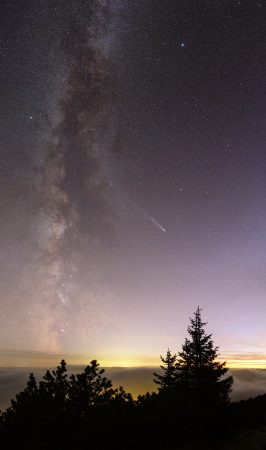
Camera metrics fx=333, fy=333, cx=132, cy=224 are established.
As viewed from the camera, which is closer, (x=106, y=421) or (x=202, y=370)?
(x=106, y=421)

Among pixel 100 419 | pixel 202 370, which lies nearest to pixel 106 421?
pixel 100 419

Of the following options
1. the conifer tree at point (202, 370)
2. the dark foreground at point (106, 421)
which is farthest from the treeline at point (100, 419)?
the conifer tree at point (202, 370)

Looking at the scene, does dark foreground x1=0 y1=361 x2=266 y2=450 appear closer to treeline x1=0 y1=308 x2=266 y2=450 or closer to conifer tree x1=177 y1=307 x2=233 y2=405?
treeline x1=0 y1=308 x2=266 y2=450

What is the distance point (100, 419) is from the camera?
7.16 m

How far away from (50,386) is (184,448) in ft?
13.8

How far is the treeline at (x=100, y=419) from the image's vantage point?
6.75 metres

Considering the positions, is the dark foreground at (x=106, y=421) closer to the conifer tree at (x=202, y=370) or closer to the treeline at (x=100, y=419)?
the treeline at (x=100, y=419)

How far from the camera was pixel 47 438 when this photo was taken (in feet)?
22.0

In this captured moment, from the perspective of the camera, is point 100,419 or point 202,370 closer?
point 100,419

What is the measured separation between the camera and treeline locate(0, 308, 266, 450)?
675 cm

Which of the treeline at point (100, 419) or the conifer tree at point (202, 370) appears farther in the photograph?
the conifer tree at point (202, 370)

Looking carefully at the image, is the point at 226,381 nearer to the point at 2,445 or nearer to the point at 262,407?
the point at 262,407

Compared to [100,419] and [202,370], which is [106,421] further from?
[202,370]

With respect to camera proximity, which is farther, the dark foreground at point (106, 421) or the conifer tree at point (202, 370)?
the conifer tree at point (202, 370)
